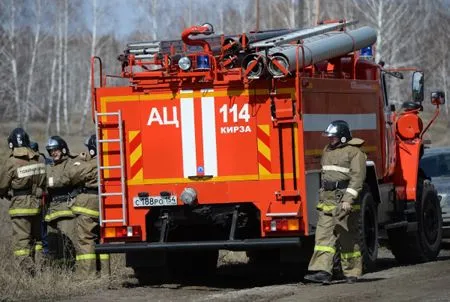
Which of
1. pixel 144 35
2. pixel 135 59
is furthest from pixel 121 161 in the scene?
pixel 144 35

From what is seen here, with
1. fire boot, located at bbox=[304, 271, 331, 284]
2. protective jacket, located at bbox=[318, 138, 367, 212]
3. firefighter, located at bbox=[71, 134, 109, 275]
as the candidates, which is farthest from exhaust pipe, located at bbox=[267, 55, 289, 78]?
firefighter, located at bbox=[71, 134, 109, 275]

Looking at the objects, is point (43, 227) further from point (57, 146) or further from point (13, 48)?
point (13, 48)

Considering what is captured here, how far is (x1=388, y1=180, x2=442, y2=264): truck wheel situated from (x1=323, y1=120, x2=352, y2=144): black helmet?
3204 millimetres

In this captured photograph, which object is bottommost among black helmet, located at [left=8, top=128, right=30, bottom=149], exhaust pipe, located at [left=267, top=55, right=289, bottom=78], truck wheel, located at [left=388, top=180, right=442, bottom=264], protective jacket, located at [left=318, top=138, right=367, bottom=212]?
truck wheel, located at [left=388, top=180, right=442, bottom=264]

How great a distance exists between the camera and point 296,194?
12219 millimetres

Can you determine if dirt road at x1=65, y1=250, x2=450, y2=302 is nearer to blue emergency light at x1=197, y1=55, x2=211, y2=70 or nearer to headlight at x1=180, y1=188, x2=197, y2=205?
headlight at x1=180, y1=188, x2=197, y2=205

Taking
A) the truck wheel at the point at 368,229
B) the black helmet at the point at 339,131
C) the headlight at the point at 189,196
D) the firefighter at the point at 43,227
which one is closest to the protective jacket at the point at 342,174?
the black helmet at the point at 339,131

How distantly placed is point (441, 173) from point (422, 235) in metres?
2.81

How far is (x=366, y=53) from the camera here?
49.3 feet

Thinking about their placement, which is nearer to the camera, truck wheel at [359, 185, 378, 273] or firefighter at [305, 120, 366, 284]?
firefighter at [305, 120, 366, 284]

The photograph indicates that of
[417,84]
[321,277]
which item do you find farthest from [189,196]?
[417,84]

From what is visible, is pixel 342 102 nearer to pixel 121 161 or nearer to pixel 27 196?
pixel 121 161

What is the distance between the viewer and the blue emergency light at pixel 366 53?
48.8 feet

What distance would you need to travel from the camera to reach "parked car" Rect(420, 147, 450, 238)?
1719cm
